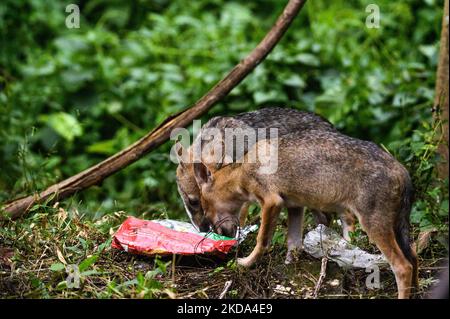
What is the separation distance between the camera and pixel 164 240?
247 inches

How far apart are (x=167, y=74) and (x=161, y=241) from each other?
627cm

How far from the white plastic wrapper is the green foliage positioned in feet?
7.96

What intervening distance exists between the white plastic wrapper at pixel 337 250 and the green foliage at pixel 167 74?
2427 millimetres

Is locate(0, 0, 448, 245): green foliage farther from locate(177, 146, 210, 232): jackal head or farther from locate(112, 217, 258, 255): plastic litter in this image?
locate(112, 217, 258, 255): plastic litter

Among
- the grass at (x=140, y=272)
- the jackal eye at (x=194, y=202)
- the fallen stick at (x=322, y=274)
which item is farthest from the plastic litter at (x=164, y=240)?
the fallen stick at (x=322, y=274)

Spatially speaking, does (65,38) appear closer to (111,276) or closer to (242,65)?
(242,65)

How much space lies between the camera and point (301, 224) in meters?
6.44

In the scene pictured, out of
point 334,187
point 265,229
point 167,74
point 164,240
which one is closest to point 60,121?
point 167,74

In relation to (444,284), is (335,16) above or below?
above

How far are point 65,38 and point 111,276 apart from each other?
8084 millimetres

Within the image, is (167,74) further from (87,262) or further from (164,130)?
(87,262)

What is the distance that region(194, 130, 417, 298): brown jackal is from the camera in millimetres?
5441

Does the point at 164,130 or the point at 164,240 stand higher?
the point at 164,130

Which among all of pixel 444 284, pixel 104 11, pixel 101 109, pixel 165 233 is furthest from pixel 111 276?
pixel 104 11
